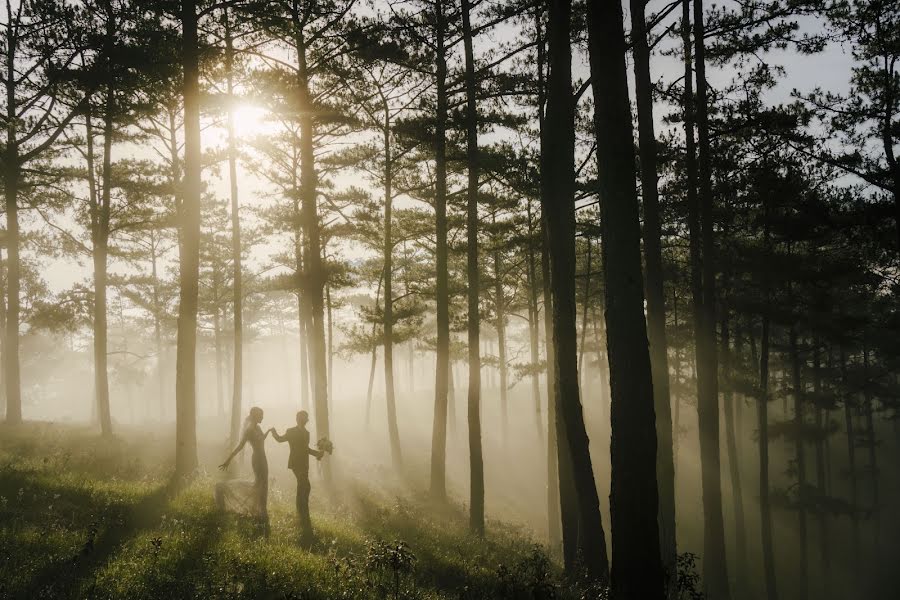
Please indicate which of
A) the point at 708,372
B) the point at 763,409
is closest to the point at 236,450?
the point at 708,372

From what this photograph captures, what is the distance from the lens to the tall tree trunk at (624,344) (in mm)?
5254

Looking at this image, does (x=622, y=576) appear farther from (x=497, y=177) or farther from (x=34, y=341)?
(x=34, y=341)

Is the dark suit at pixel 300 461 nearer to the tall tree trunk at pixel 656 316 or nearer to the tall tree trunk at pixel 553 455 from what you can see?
the tall tree trunk at pixel 553 455

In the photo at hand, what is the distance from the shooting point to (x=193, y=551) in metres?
6.10

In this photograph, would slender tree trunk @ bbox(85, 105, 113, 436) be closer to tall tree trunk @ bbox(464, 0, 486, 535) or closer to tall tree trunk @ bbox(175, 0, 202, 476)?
tall tree trunk @ bbox(175, 0, 202, 476)

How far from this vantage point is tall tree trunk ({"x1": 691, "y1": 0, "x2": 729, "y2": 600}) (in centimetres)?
1248

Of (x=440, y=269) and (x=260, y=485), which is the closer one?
(x=260, y=485)

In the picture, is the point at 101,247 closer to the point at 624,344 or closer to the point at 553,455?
the point at 553,455

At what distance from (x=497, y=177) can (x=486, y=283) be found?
9694 mm

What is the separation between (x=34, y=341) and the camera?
54094 mm

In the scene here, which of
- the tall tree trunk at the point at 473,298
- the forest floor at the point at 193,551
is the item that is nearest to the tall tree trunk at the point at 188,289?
the forest floor at the point at 193,551

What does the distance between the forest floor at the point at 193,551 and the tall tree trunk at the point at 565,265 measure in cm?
108

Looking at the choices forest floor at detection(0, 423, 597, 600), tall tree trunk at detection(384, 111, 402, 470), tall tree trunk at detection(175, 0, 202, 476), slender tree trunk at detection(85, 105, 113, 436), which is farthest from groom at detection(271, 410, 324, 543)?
slender tree trunk at detection(85, 105, 113, 436)

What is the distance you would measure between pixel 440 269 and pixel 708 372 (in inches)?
321
